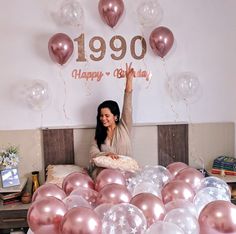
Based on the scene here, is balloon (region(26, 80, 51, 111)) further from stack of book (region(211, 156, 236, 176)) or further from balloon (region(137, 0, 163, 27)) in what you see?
stack of book (region(211, 156, 236, 176))

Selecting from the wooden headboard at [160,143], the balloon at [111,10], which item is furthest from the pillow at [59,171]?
the balloon at [111,10]

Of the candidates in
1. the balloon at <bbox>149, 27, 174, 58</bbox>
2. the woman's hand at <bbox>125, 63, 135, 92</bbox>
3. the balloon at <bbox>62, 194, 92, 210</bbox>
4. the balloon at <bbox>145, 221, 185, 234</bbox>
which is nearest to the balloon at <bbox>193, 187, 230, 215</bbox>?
the balloon at <bbox>145, 221, 185, 234</bbox>

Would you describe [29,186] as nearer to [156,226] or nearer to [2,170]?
[2,170]

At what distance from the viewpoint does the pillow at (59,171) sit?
10.4 ft

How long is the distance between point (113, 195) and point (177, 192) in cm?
35

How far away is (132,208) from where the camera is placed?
1.75 m

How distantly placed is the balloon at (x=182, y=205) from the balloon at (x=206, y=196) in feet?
0.21

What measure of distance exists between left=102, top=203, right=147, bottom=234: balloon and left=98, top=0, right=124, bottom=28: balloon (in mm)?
1920

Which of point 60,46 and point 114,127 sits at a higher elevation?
point 60,46

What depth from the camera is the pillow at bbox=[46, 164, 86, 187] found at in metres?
3.18

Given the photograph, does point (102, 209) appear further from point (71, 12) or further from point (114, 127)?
point (71, 12)

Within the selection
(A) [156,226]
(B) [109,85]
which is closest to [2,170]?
(B) [109,85]

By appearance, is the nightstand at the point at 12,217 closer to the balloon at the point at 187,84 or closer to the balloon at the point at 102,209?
the balloon at the point at 102,209

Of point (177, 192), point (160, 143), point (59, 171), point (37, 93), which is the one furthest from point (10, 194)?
point (177, 192)
